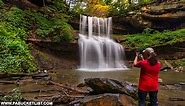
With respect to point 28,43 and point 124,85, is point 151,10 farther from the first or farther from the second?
point 124,85

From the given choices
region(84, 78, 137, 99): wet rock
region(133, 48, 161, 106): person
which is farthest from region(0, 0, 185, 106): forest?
region(133, 48, 161, 106): person

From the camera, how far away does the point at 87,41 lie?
2880 centimetres

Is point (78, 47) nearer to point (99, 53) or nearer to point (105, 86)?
point (99, 53)

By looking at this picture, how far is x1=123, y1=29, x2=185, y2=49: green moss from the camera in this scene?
1142 inches

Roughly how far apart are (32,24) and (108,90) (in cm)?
Answer: 1829

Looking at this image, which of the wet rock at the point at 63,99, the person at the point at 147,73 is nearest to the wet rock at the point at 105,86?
the wet rock at the point at 63,99

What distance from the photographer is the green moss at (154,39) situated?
29000 millimetres

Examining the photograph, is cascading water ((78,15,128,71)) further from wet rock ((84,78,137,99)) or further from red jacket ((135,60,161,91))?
red jacket ((135,60,161,91))

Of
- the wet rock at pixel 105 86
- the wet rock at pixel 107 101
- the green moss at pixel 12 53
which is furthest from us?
the green moss at pixel 12 53

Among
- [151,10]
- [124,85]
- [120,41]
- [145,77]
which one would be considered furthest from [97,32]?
[145,77]

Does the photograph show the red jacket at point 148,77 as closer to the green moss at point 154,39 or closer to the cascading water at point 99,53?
the cascading water at point 99,53

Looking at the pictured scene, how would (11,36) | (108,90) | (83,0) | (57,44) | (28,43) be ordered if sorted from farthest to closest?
(83,0) → (57,44) → (28,43) → (11,36) → (108,90)

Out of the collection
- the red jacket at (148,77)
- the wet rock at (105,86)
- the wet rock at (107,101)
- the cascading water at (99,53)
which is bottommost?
the cascading water at (99,53)

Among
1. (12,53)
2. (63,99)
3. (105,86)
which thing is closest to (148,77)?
(105,86)
